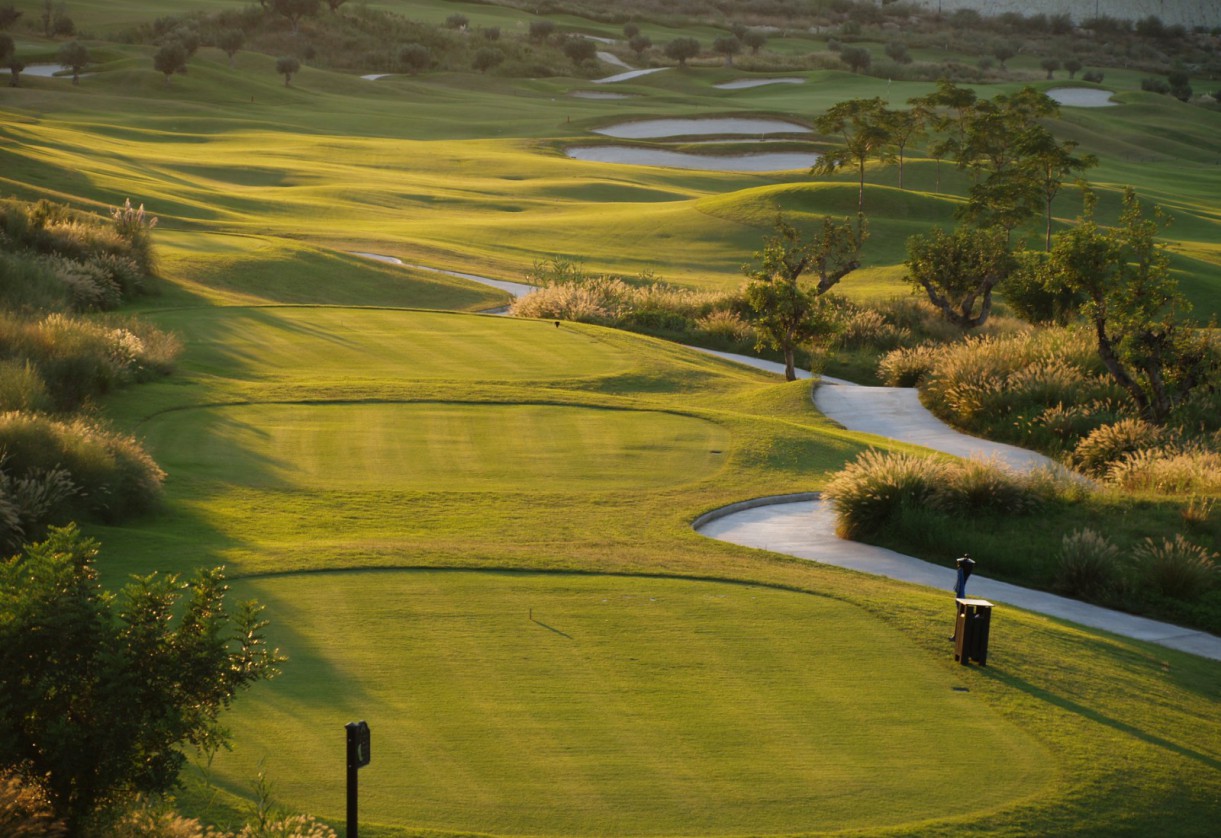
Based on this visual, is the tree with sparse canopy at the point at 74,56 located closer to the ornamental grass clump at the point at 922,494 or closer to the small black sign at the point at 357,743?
the ornamental grass clump at the point at 922,494

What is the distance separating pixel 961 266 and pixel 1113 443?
45.0 feet

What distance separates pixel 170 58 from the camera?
7638 centimetres

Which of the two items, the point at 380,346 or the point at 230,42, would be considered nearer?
the point at 380,346

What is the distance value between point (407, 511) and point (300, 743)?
22.9ft

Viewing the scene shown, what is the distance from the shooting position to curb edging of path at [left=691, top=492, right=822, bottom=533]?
1559cm

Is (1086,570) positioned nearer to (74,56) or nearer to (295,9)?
(74,56)

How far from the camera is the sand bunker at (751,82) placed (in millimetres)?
100062

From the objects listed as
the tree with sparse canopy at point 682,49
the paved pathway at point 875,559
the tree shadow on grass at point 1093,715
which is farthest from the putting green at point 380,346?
the tree with sparse canopy at point 682,49

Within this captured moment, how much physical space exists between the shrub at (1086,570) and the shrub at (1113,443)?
5.67 meters

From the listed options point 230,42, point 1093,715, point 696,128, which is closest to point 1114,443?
point 1093,715

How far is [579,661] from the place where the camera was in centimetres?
945

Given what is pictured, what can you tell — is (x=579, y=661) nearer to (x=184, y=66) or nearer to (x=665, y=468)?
(x=665, y=468)

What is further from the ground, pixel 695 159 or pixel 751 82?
pixel 751 82

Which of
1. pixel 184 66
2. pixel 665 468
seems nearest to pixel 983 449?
pixel 665 468
